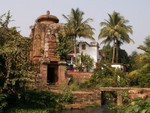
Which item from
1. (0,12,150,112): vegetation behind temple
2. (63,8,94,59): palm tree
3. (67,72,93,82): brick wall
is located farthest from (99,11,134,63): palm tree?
(0,12,150,112): vegetation behind temple

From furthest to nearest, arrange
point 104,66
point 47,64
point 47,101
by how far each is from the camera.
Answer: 1. point 104,66
2. point 47,64
3. point 47,101

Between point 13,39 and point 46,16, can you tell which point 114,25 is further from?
point 13,39

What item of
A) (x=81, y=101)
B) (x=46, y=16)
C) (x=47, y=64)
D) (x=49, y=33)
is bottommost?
(x=81, y=101)

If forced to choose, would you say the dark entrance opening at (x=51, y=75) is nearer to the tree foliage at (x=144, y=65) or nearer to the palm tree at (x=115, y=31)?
the tree foliage at (x=144, y=65)

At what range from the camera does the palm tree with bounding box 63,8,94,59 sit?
4831cm

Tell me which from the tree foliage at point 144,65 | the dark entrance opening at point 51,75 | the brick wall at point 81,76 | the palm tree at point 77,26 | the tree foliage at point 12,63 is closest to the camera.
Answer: the tree foliage at point 12,63

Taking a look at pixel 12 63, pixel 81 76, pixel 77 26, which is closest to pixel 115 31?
pixel 77 26

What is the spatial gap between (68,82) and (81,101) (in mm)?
6503

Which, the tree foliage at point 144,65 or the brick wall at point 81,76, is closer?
the tree foliage at point 144,65

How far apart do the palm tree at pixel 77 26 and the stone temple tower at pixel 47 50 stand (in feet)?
42.9

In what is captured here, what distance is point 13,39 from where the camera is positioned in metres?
21.3

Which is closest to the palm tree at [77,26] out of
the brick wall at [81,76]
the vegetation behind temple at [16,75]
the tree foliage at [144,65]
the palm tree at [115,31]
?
the palm tree at [115,31]

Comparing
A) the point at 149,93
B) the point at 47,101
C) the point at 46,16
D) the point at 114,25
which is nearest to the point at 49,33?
the point at 46,16

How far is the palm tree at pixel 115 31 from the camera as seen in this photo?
4891 centimetres
